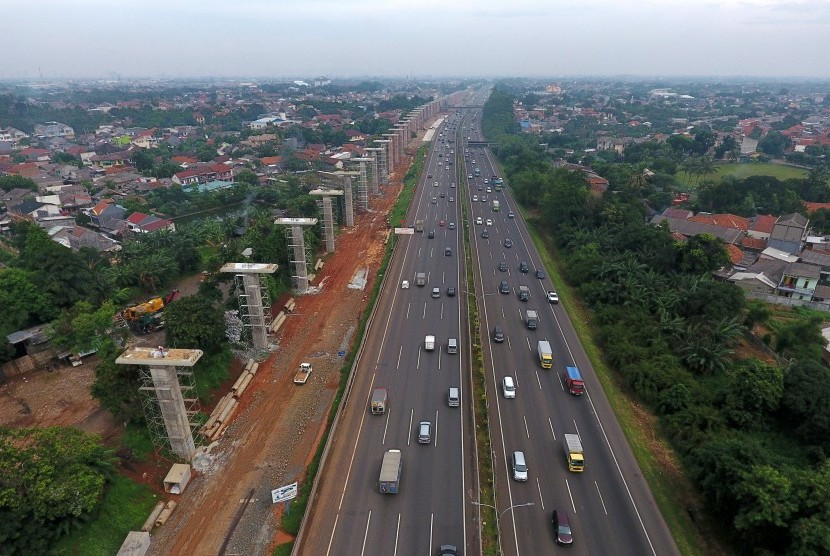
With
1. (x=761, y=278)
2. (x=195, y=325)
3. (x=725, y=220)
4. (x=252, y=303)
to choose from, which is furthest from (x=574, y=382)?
(x=725, y=220)

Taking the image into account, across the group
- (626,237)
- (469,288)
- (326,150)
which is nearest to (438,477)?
(469,288)

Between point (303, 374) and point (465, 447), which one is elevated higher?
point (465, 447)

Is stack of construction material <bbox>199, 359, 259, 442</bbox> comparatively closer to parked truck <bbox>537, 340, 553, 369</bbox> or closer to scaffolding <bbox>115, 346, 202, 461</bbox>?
scaffolding <bbox>115, 346, 202, 461</bbox>

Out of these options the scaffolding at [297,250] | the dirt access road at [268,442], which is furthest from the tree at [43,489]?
the scaffolding at [297,250]

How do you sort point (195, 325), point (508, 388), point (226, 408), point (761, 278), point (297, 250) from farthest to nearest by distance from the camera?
1. point (761, 278)
2. point (297, 250)
3. point (195, 325)
4. point (508, 388)
5. point (226, 408)

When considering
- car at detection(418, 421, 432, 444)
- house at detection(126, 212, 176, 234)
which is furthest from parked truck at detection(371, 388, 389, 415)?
house at detection(126, 212, 176, 234)

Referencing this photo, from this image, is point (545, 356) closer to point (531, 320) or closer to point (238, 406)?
point (531, 320)
